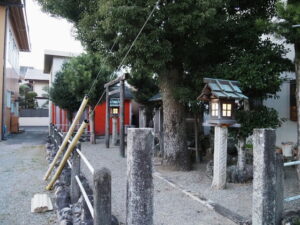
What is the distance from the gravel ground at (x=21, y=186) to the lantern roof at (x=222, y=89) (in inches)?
143

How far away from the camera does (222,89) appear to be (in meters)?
4.95

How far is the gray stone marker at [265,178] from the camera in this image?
309 cm

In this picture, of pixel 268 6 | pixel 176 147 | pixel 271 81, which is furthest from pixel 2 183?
pixel 268 6

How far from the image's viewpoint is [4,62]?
13.6m

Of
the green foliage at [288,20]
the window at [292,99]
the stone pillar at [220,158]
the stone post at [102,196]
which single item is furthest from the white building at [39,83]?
the stone post at [102,196]

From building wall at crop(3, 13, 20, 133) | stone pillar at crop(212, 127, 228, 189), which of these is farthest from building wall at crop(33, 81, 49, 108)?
stone pillar at crop(212, 127, 228, 189)

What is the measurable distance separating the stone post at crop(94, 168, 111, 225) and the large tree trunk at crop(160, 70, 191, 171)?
15.1ft

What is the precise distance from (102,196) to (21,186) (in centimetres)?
428

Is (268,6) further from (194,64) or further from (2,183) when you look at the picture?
(2,183)

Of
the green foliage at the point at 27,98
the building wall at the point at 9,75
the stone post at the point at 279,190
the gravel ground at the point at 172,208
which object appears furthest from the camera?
the green foliage at the point at 27,98

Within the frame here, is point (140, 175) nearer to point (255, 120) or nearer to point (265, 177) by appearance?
point (265, 177)

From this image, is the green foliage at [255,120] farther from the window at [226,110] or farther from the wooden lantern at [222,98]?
the window at [226,110]

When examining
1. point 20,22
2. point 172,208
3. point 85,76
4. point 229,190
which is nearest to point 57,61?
point 20,22

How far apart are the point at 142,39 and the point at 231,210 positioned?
3599 mm
